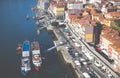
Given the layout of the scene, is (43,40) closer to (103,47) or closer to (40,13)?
(103,47)

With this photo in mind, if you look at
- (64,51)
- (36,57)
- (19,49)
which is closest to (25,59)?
(36,57)

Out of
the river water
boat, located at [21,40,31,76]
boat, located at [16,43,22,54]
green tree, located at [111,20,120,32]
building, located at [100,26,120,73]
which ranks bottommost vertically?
the river water

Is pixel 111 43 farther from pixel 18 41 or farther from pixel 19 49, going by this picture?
pixel 18 41

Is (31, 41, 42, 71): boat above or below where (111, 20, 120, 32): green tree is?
below

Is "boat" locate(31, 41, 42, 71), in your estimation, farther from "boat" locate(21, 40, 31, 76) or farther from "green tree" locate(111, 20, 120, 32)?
"green tree" locate(111, 20, 120, 32)

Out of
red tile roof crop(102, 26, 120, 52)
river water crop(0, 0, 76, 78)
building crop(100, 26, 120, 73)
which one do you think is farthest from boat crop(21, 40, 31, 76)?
red tile roof crop(102, 26, 120, 52)

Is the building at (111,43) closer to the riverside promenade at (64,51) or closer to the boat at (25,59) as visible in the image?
the riverside promenade at (64,51)

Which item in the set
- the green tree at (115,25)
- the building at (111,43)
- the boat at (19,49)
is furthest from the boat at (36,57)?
the green tree at (115,25)
